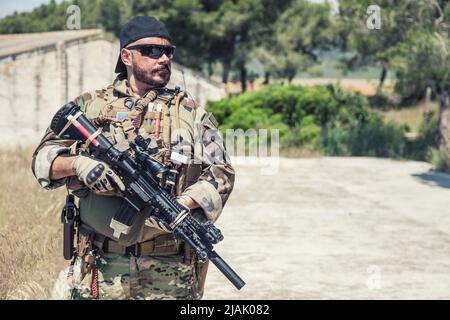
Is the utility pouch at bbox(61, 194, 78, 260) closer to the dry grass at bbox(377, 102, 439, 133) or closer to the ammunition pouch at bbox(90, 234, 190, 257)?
the ammunition pouch at bbox(90, 234, 190, 257)

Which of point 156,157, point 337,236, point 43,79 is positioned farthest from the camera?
point 43,79

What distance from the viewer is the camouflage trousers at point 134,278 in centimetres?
319

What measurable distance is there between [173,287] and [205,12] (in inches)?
1357

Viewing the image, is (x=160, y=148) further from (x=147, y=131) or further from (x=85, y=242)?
(x=85, y=242)

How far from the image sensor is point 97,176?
292cm

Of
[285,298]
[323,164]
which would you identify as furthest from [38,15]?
[285,298]

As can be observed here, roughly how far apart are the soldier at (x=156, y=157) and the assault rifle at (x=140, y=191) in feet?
0.19

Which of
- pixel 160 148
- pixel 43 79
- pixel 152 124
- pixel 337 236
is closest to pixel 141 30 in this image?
pixel 152 124

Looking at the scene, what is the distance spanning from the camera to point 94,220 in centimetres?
317

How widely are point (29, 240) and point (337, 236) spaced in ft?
12.7

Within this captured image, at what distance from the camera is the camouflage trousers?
3.19m

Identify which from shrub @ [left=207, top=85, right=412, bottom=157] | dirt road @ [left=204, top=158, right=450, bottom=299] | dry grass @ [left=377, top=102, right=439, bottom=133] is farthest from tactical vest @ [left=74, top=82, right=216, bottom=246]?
dry grass @ [left=377, top=102, right=439, bottom=133]

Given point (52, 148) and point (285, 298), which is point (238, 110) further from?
point (52, 148)
